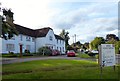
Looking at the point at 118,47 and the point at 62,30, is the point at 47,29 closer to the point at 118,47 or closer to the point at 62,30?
the point at 118,47

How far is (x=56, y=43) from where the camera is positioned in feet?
238

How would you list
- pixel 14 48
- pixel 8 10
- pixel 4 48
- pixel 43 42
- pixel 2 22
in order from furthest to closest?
pixel 43 42
pixel 14 48
pixel 4 48
pixel 8 10
pixel 2 22

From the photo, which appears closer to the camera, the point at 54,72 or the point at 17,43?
the point at 54,72

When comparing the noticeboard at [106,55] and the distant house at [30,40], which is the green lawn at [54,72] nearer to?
the noticeboard at [106,55]

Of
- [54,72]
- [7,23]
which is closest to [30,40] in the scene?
[7,23]

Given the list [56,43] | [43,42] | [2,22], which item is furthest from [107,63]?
[56,43]

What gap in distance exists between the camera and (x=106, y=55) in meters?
15.0

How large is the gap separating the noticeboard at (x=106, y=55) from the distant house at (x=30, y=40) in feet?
119

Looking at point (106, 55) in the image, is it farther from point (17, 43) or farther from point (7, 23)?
point (17, 43)

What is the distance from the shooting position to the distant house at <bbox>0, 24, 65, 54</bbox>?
50.8 meters

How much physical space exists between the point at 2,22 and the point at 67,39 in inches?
3352

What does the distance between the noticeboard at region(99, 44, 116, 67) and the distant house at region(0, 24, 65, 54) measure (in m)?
36.2

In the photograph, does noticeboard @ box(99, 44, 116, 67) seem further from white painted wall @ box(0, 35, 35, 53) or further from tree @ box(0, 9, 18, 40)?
white painted wall @ box(0, 35, 35, 53)

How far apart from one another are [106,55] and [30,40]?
1847 inches
